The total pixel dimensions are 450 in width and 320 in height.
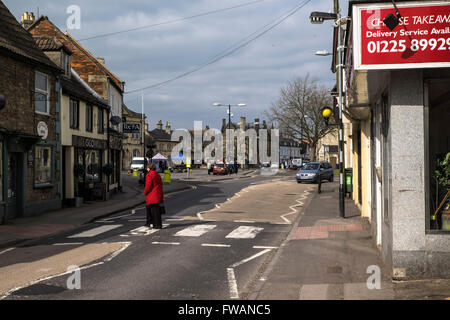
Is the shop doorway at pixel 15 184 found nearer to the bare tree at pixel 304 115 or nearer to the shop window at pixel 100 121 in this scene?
the shop window at pixel 100 121

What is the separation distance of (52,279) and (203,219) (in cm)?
852

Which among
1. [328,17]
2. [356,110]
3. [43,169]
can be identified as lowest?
[43,169]

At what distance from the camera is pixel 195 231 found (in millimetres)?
13367

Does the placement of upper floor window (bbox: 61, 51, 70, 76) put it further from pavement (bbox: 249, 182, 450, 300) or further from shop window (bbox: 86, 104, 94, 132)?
pavement (bbox: 249, 182, 450, 300)

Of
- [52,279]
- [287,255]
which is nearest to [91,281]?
[52,279]

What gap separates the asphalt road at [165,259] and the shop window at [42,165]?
3.98m

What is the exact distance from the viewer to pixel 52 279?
789cm

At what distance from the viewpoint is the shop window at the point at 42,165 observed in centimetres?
1803

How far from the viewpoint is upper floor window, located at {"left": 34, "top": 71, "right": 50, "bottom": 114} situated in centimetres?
1798

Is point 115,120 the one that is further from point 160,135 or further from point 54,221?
point 160,135

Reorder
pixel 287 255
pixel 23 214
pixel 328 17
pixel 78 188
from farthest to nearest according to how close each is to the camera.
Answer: pixel 78 188 < pixel 23 214 < pixel 328 17 < pixel 287 255

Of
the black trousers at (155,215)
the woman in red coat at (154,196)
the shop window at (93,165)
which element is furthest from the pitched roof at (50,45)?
the black trousers at (155,215)
